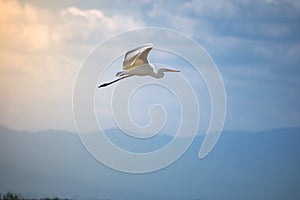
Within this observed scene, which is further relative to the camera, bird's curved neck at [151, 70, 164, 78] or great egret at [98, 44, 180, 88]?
bird's curved neck at [151, 70, 164, 78]

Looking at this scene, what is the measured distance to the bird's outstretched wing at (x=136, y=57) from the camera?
12164mm

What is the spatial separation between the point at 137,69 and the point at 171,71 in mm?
592

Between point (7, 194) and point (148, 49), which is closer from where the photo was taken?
point (148, 49)

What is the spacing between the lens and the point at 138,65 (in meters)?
12.5

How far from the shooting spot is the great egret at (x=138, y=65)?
40.1 ft

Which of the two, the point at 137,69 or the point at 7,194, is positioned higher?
the point at 137,69

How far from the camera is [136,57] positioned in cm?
1230

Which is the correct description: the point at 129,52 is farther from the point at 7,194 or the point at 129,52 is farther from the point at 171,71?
the point at 7,194

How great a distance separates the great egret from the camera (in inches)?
482

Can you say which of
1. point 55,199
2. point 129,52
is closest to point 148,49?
point 129,52

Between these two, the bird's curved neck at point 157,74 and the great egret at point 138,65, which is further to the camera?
the bird's curved neck at point 157,74

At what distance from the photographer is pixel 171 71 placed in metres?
12.9

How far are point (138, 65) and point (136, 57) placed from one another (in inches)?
8.8

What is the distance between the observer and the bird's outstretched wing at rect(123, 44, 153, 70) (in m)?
12.2
